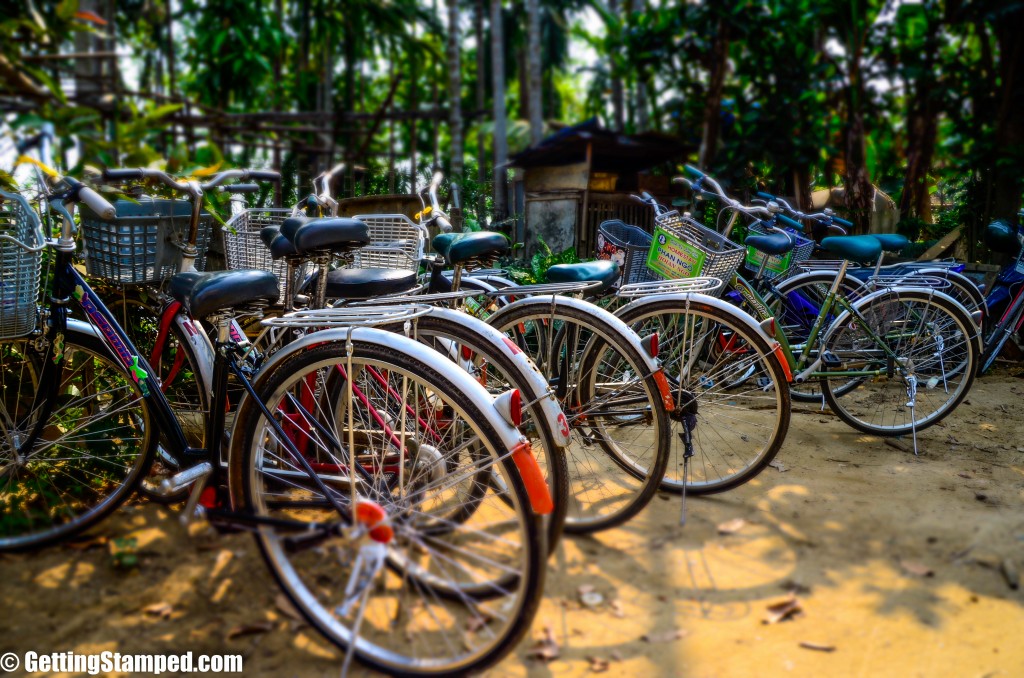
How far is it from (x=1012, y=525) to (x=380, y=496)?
103 inches

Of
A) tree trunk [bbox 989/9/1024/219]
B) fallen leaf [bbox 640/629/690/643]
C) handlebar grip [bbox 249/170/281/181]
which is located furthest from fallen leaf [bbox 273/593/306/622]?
tree trunk [bbox 989/9/1024/219]

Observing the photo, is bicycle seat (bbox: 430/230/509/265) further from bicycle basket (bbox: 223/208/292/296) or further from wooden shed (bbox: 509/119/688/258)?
wooden shed (bbox: 509/119/688/258)

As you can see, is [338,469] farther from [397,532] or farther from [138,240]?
[138,240]

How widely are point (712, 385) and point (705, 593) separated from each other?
3.98 ft

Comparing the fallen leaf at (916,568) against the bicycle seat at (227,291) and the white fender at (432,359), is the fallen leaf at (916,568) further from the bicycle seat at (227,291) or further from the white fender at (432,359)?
the bicycle seat at (227,291)

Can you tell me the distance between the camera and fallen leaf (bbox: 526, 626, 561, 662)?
92.4 inches

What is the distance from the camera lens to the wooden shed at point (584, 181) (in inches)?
321

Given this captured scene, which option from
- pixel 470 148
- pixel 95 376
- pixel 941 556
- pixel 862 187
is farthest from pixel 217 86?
pixel 470 148

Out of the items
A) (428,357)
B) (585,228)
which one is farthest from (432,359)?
(585,228)

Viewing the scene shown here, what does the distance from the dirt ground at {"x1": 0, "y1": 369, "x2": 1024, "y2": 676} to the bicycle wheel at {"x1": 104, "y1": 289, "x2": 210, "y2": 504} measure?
0.78 feet

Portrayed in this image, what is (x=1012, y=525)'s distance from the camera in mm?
3172

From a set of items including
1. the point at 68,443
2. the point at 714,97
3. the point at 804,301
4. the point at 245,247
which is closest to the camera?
the point at 68,443

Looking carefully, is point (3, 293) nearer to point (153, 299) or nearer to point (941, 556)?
point (153, 299)

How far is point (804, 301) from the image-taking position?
498 centimetres
